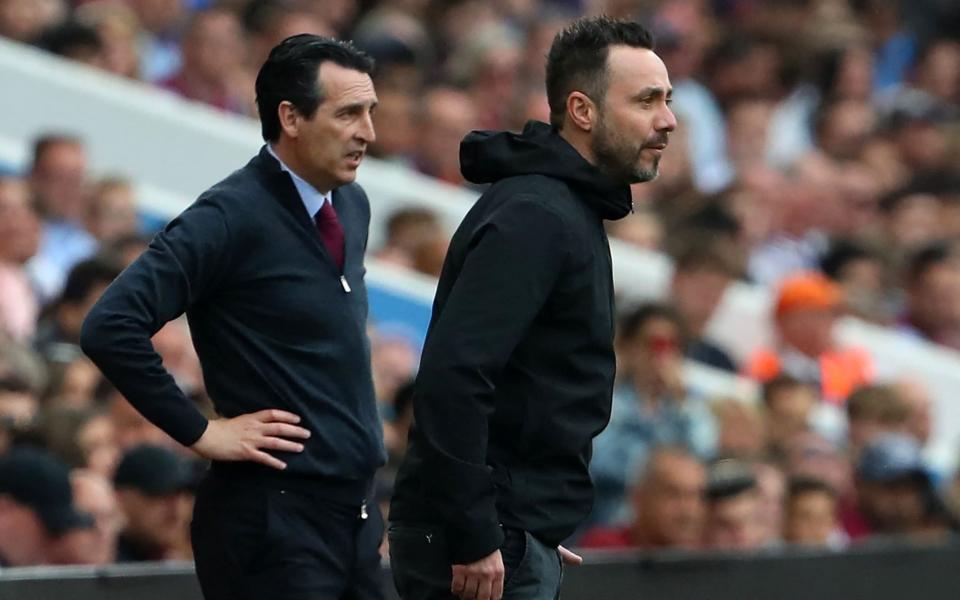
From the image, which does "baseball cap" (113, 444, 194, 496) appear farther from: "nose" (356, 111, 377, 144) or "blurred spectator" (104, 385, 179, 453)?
"nose" (356, 111, 377, 144)

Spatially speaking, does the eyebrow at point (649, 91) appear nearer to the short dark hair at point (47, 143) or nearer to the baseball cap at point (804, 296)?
the short dark hair at point (47, 143)

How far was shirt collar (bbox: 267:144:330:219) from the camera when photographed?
488cm

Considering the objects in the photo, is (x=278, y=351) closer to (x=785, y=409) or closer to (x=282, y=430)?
(x=282, y=430)

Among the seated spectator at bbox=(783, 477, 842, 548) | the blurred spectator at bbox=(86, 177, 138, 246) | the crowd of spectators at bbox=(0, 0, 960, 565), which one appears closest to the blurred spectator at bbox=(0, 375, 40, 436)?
the crowd of spectators at bbox=(0, 0, 960, 565)

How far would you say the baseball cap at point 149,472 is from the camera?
22.0ft

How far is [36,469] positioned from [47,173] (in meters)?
2.79

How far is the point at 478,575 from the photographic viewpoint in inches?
170

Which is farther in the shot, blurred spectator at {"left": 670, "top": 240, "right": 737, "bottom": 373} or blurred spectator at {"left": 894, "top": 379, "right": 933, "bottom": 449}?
blurred spectator at {"left": 670, "top": 240, "right": 737, "bottom": 373}

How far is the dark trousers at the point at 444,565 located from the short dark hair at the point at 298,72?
98 cm

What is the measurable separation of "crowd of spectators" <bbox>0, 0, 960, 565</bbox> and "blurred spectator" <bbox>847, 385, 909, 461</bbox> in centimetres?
1

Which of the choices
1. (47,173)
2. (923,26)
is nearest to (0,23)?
(47,173)

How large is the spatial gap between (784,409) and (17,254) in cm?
340

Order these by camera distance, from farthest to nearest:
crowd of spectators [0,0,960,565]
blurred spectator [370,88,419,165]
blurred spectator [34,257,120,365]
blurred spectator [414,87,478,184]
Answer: blurred spectator [414,87,478,184] < blurred spectator [370,88,419,165] < blurred spectator [34,257,120,365] < crowd of spectators [0,0,960,565]

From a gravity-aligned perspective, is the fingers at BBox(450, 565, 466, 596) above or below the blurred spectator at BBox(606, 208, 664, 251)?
below
